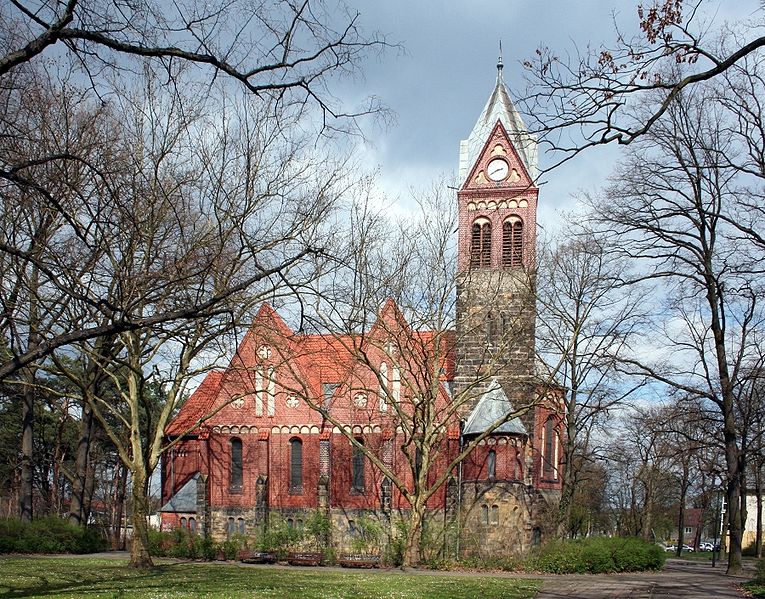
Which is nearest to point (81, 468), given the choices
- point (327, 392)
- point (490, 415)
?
point (327, 392)

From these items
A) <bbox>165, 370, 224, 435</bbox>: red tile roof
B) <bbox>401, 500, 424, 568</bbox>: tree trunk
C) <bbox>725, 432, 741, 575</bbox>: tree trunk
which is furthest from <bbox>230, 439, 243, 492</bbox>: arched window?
<bbox>725, 432, 741, 575</bbox>: tree trunk

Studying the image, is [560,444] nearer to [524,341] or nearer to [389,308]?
[524,341]

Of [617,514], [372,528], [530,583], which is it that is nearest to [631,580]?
[530,583]

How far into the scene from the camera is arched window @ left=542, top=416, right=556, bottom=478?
3994cm

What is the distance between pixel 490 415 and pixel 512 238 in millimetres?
9637

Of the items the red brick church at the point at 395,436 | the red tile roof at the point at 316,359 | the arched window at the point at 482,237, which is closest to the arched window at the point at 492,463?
the red brick church at the point at 395,436

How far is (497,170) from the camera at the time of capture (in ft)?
141

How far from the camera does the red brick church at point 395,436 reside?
118 feet

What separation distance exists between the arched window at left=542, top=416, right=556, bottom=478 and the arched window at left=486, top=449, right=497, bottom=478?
4.59m

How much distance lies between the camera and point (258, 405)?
4150cm

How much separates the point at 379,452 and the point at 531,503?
784 centimetres

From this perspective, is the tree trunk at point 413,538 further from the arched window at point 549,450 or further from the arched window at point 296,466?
the arched window at point 296,466

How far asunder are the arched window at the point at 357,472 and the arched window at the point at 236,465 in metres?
5.96

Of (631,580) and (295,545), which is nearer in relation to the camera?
(631,580)
